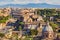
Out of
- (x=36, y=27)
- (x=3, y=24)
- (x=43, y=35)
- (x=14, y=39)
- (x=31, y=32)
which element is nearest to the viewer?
(x=14, y=39)

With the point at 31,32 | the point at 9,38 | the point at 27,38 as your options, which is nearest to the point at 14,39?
the point at 9,38

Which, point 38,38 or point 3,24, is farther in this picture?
point 3,24

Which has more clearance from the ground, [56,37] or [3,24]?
[56,37]

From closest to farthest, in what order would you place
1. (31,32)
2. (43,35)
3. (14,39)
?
(14,39)
(43,35)
(31,32)

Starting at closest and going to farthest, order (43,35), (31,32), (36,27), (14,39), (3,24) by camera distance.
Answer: (14,39), (43,35), (31,32), (36,27), (3,24)

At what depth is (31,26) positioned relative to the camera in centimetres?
1928

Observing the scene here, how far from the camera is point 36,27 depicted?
18.7m

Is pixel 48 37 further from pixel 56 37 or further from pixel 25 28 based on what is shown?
pixel 25 28

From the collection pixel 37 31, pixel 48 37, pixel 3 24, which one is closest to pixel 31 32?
pixel 37 31

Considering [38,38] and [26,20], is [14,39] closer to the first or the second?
[38,38]

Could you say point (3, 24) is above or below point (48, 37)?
below

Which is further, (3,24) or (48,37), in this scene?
(3,24)

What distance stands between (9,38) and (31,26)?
504 cm

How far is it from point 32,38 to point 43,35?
792 mm
